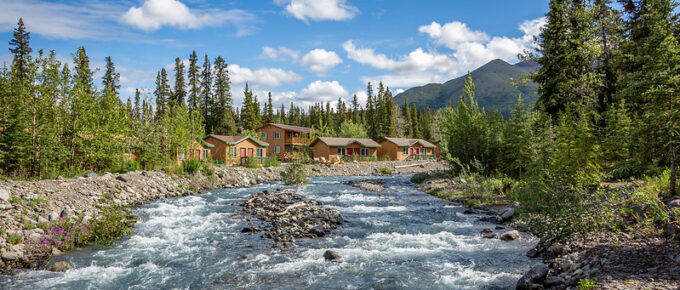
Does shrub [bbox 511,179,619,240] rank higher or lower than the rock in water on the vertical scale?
higher

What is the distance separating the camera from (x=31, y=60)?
16953mm

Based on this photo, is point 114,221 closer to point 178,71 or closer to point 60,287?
point 60,287

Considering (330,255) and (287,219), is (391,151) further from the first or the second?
(330,255)

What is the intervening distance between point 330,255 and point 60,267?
249 inches

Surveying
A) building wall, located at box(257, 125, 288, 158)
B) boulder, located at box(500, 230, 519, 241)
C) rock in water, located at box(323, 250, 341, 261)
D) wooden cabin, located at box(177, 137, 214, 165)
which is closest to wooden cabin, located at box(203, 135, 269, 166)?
wooden cabin, located at box(177, 137, 214, 165)

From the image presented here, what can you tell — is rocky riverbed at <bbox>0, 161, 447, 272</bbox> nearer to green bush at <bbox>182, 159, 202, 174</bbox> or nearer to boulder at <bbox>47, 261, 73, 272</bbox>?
green bush at <bbox>182, 159, 202, 174</bbox>

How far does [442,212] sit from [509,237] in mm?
4810

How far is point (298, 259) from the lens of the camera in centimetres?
874

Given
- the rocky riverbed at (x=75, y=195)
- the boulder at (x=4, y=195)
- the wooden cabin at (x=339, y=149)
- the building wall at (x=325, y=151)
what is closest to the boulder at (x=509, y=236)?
the rocky riverbed at (x=75, y=195)

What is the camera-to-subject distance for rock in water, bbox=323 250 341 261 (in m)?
8.77

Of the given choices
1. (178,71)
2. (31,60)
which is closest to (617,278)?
(31,60)

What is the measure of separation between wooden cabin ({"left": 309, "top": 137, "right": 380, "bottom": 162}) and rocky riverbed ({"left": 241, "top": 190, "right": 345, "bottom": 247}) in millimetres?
30399

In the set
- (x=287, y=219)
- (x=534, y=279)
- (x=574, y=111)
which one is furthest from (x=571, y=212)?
(x=574, y=111)

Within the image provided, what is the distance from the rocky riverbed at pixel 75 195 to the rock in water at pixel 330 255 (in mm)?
7028
